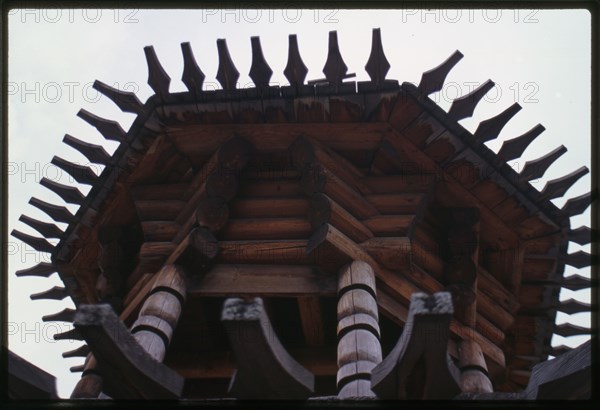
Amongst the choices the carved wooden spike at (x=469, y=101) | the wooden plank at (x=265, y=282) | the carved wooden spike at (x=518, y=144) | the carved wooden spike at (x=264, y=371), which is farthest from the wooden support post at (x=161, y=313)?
the carved wooden spike at (x=518, y=144)

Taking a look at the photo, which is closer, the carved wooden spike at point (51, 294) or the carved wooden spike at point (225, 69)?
the carved wooden spike at point (225, 69)

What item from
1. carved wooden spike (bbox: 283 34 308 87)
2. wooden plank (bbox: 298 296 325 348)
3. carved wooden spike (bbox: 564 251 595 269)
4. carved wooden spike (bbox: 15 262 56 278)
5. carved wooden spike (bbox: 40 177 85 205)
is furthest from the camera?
carved wooden spike (bbox: 15 262 56 278)

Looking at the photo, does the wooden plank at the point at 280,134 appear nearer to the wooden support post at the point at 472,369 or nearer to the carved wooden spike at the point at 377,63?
the carved wooden spike at the point at 377,63

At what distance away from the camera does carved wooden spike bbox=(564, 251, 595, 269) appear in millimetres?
8000

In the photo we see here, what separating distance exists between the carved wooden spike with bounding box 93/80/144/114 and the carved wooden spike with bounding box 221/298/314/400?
11.9 ft

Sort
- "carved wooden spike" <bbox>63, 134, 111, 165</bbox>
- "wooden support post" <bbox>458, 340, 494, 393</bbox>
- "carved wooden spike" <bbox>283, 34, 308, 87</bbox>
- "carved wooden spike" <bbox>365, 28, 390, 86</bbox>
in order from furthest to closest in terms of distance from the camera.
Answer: "carved wooden spike" <bbox>63, 134, 111, 165</bbox> < "carved wooden spike" <bbox>283, 34, 308, 87</bbox> < "carved wooden spike" <bbox>365, 28, 390, 86</bbox> < "wooden support post" <bbox>458, 340, 494, 393</bbox>

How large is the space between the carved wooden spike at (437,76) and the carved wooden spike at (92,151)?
2579 millimetres

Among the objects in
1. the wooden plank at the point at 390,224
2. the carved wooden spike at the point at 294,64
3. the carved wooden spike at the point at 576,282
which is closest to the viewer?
the carved wooden spike at the point at 294,64

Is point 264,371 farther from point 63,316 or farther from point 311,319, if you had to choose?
point 63,316

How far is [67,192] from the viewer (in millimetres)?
8164

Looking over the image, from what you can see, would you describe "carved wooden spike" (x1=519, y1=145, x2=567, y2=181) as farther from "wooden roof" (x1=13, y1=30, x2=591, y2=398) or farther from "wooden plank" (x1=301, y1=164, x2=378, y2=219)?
"wooden plank" (x1=301, y1=164, x2=378, y2=219)

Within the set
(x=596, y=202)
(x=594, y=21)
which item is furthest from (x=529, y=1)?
(x=596, y=202)

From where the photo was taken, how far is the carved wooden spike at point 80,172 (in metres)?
7.87

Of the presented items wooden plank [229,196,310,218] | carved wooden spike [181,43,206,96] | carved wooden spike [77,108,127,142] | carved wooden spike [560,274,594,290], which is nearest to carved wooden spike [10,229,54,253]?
carved wooden spike [77,108,127,142]
